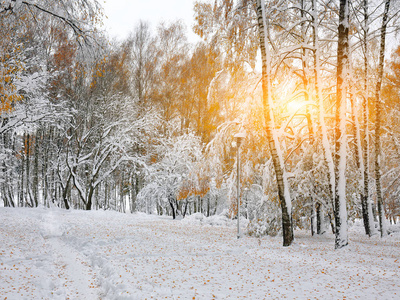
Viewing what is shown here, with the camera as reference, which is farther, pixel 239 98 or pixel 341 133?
pixel 239 98

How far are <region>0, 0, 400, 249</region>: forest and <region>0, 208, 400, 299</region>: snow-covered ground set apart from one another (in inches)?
71.7

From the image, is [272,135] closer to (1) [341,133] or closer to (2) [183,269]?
(1) [341,133]

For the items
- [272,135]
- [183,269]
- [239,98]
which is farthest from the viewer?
[239,98]

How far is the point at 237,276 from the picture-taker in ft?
19.5

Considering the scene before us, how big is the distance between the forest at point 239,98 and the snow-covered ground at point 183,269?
1.82 metres

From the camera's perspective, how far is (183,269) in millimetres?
6488

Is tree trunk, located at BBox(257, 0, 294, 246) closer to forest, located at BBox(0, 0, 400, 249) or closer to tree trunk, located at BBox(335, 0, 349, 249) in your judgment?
forest, located at BBox(0, 0, 400, 249)

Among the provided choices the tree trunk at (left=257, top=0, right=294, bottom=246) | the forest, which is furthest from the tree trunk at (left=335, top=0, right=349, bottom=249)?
the tree trunk at (left=257, top=0, right=294, bottom=246)

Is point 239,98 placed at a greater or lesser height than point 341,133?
greater

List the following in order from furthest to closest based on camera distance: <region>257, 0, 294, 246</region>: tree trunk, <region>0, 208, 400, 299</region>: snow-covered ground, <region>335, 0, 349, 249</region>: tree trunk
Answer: <region>257, 0, 294, 246</region>: tree trunk → <region>335, 0, 349, 249</region>: tree trunk → <region>0, 208, 400, 299</region>: snow-covered ground

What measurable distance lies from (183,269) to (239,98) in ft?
25.7

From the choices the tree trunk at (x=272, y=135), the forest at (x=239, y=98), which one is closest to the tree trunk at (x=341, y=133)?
the forest at (x=239, y=98)

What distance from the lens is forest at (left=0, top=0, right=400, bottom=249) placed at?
28.8 ft

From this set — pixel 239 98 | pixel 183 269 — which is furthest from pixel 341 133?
pixel 183 269
